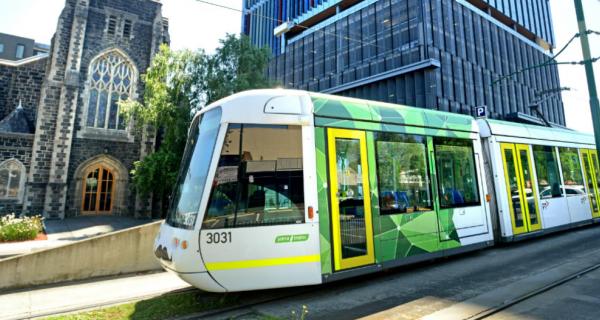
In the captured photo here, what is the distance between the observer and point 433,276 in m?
5.99

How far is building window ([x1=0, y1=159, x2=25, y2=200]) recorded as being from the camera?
56.6 feet

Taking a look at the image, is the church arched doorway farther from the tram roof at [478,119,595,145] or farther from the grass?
the tram roof at [478,119,595,145]

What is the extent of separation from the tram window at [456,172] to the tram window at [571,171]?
15.5 ft

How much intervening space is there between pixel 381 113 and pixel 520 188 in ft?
17.3

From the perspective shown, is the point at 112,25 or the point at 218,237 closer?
the point at 218,237

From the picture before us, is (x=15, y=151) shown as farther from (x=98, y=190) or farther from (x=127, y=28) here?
(x=127, y=28)

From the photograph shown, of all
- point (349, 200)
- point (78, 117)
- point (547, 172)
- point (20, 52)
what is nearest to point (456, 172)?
point (349, 200)

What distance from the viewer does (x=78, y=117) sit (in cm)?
1916

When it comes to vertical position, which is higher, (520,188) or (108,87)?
(108,87)

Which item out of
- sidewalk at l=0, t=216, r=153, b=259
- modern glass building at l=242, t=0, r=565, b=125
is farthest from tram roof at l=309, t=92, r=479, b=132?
modern glass building at l=242, t=0, r=565, b=125

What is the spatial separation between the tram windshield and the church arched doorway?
18.0m

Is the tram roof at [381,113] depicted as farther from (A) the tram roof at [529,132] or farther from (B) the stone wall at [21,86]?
(B) the stone wall at [21,86]

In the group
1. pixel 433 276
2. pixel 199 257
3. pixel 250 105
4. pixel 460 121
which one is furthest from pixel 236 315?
pixel 460 121

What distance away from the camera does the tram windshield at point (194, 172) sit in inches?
178
